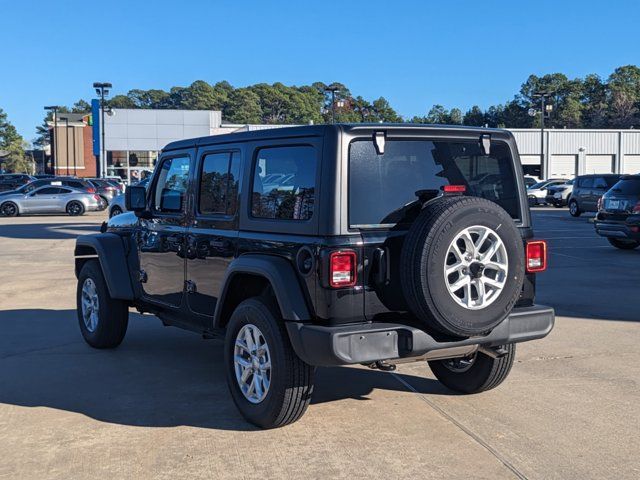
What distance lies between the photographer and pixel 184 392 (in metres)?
5.78

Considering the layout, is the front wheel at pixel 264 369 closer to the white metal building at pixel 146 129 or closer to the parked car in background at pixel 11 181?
the parked car in background at pixel 11 181

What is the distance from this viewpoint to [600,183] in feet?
91.3

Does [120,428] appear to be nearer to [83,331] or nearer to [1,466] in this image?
[1,466]

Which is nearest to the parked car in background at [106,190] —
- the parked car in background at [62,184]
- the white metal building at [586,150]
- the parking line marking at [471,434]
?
the parked car in background at [62,184]

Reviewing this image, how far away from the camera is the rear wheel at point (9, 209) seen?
1205 inches

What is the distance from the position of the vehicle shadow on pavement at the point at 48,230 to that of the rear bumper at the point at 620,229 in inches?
547

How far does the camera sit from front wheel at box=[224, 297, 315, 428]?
4609mm

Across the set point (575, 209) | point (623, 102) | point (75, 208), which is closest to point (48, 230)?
point (75, 208)

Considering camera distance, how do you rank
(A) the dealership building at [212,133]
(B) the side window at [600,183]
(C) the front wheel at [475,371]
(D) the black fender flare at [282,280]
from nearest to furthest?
(D) the black fender flare at [282,280] → (C) the front wheel at [475,371] → (B) the side window at [600,183] → (A) the dealership building at [212,133]

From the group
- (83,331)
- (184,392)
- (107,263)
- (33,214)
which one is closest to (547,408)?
(184,392)

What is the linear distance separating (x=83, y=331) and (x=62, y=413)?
223 cm

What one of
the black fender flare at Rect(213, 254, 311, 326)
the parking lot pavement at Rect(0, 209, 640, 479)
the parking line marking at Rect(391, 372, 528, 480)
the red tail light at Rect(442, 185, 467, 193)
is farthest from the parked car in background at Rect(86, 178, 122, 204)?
the red tail light at Rect(442, 185, 467, 193)

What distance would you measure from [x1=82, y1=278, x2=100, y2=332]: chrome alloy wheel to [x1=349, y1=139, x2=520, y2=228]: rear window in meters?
3.63

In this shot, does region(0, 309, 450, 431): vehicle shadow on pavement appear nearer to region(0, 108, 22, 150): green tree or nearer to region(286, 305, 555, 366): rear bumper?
region(286, 305, 555, 366): rear bumper
